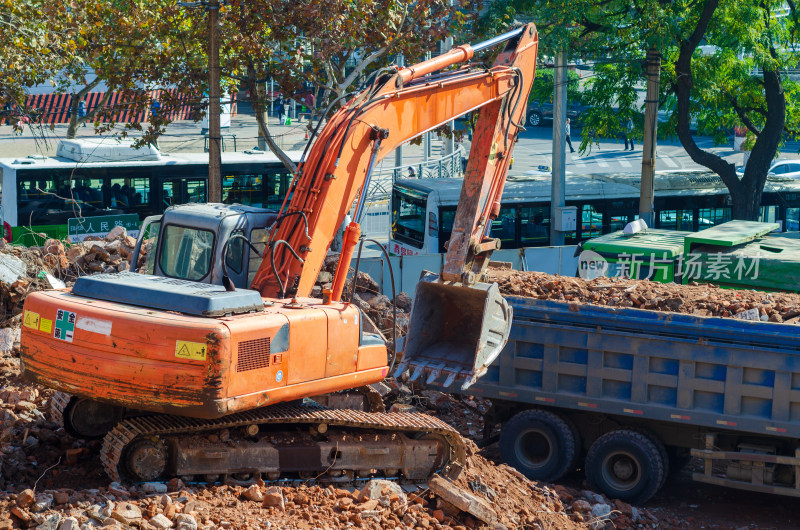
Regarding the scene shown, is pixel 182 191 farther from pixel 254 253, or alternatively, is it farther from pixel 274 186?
pixel 254 253

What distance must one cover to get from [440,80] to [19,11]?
11.2 meters

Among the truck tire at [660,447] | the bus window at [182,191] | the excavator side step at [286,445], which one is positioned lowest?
the truck tire at [660,447]

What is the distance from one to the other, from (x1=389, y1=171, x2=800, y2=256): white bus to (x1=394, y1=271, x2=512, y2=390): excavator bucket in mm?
10475

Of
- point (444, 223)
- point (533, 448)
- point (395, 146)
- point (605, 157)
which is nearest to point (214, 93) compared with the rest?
point (444, 223)

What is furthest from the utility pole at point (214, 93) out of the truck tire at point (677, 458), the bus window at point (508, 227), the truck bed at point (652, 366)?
the truck tire at point (677, 458)

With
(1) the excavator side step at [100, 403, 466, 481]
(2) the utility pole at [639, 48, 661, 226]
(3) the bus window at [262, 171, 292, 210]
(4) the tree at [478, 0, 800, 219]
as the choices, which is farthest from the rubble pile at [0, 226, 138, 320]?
(2) the utility pole at [639, 48, 661, 226]

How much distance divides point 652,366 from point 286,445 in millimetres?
4086

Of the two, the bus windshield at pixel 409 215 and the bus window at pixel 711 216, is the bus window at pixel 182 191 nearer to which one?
the bus windshield at pixel 409 215

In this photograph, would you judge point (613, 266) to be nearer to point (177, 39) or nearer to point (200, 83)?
point (200, 83)

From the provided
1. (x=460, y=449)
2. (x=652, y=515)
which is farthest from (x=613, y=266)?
(x=460, y=449)

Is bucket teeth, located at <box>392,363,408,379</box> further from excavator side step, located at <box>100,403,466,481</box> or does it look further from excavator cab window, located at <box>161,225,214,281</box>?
excavator cab window, located at <box>161,225,214,281</box>

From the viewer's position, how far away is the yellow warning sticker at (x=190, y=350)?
7.12 metres

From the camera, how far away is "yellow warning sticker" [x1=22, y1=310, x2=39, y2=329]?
308 inches

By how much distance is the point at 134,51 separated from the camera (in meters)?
17.8
